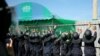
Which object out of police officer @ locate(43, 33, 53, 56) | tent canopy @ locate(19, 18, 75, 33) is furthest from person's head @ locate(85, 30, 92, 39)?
police officer @ locate(43, 33, 53, 56)

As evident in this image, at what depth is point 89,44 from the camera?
37.3 ft

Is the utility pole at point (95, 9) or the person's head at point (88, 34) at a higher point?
the utility pole at point (95, 9)

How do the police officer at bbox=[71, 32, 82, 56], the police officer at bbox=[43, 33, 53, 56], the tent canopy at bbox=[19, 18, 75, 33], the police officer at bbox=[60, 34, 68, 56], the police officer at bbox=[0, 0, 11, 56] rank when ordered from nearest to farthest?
1. the police officer at bbox=[0, 0, 11, 56]
2. the police officer at bbox=[71, 32, 82, 56]
3. the police officer at bbox=[60, 34, 68, 56]
4. the police officer at bbox=[43, 33, 53, 56]
5. the tent canopy at bbox=[19, 18, 75, 33]

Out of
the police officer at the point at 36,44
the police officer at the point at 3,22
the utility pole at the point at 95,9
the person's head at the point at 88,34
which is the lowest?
the police officer at the point at 36,44

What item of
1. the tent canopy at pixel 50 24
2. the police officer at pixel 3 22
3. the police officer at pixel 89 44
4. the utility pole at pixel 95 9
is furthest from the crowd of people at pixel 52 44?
the police officer at pixel 3 22

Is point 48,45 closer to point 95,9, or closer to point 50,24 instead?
point 50,24

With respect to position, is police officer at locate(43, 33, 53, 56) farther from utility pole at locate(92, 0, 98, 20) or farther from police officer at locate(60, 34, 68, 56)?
utility pole at locate(92, 0, 98, 20)

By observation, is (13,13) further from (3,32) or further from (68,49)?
(68,49)

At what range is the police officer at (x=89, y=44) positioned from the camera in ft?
37.1

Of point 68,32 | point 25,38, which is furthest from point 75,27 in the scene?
point 25,38

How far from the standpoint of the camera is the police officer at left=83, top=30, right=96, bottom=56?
11312 mm

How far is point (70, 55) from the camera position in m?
12.2

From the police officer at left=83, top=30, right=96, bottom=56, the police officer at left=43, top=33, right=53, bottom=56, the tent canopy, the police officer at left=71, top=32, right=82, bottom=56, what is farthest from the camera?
the tent canopy

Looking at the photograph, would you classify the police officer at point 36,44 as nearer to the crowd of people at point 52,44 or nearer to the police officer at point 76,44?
the crowd of people at point 52,44
